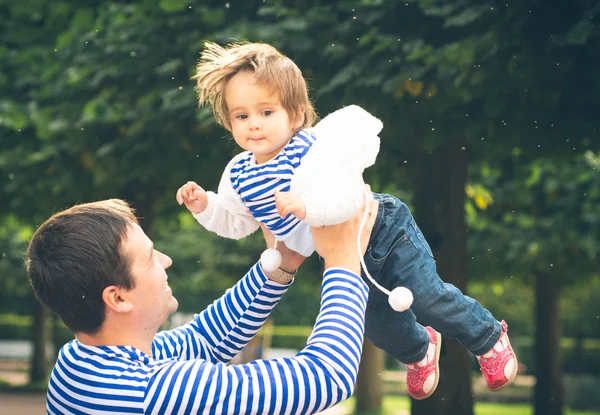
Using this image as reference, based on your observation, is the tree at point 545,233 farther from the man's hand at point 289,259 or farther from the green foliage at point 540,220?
the man's hand at point 289,259

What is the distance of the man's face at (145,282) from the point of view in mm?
2506

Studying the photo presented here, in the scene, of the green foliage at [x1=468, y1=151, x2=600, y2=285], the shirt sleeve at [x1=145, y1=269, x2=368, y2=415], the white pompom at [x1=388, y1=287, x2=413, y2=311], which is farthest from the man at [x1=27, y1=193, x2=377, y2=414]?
the green foliage at [x1=468, y1=151, x2=600, y2=285]

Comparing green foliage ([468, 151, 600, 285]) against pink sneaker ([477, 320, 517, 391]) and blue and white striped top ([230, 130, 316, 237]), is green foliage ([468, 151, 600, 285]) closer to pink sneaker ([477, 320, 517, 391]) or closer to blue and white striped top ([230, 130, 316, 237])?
pink sneaker ([477, 320, 517, 391])

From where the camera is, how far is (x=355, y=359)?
91.5 inches

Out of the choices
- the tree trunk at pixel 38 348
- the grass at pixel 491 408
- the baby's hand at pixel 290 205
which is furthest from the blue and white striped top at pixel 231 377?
the tree trunk at pixel 38 348

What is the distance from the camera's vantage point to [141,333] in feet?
8.30

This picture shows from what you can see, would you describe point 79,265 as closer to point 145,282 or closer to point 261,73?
point 145,282

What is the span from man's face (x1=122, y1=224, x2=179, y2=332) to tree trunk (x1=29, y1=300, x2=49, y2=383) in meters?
20.0

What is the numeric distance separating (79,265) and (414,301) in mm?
1213

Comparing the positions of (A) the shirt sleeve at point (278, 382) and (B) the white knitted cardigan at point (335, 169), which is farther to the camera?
(B) the white knitted cardigan at point (335, 169)

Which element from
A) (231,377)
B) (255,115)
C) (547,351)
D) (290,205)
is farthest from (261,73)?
(547,351)

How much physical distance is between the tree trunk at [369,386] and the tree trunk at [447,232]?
835 cm

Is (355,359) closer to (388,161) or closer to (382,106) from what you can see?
(382,106)

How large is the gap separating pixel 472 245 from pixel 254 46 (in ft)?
36.2
